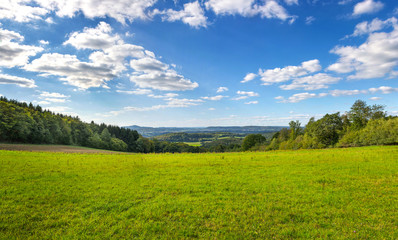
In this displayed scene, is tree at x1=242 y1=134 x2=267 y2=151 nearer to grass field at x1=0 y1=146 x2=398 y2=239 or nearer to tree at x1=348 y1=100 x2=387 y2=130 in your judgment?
tree at x1=348 y1=100 x2=387 y2=130

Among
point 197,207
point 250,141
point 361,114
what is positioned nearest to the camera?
point 197,207

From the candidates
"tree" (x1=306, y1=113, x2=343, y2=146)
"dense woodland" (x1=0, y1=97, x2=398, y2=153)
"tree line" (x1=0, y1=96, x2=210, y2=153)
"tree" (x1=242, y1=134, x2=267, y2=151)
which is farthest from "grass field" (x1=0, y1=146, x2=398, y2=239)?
"tree" (x1=242, y1=134, x2=267, y2=151)

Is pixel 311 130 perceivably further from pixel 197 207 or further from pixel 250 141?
pixel 197 207

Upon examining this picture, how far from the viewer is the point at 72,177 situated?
14.6 metres

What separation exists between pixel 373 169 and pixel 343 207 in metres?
11.8

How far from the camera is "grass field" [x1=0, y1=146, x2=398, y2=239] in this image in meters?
7.08

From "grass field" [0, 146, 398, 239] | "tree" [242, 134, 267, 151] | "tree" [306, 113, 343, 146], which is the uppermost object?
"tree" [306, 113, 343, 146]

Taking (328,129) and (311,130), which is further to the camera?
(311,130)

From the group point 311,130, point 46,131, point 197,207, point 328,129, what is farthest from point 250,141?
point 197,207

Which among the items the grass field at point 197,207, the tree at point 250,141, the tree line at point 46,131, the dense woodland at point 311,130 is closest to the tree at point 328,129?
the dense woodland at point 311,130

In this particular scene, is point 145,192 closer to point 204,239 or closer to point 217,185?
point 217,185

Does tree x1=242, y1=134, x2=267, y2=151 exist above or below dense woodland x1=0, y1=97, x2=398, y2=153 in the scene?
below

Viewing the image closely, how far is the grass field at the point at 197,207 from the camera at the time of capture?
23.2 ft

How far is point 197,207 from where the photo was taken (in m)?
9.16
